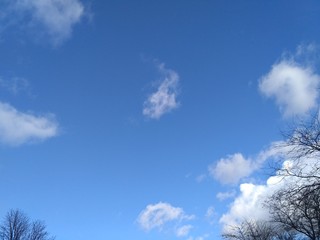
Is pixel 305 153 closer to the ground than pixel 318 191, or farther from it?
farther from it

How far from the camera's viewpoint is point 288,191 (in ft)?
56.3

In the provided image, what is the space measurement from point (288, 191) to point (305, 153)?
1.78m

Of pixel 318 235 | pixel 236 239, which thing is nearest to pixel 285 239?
pixel 236 239

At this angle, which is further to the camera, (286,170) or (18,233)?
(18,233)

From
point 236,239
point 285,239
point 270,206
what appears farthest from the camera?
point 236,239

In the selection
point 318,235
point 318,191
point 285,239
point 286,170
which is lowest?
point 318,191

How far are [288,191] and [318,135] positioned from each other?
2.61m

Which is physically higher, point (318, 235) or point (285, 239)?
point (285, 239)

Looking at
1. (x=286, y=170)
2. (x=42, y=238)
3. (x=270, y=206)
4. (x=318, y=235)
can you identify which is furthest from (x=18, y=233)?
(x=286, y=170)

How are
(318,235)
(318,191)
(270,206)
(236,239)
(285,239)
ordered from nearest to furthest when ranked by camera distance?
(318,191), (270,206), (318,235), (285,239), (236,239)

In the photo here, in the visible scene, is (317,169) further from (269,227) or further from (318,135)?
(269,227)

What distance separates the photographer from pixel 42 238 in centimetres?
4919

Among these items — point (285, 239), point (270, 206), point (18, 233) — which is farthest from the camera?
point (285, 239)

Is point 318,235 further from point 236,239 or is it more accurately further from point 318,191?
point 318,191
